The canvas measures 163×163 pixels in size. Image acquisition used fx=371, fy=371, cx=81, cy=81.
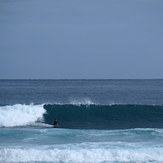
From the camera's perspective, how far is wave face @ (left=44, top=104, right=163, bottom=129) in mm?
26859

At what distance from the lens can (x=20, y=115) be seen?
27688mm

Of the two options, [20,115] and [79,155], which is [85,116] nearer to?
[20,115]

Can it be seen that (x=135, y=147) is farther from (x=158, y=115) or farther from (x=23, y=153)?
(x=158, y=115)

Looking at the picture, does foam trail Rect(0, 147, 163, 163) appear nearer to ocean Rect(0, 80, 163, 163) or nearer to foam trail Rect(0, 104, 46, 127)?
ocean Rect(0, 80, 163, 163)

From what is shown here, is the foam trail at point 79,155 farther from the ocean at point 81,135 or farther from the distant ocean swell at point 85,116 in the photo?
the distant ocean swell at point 85,116

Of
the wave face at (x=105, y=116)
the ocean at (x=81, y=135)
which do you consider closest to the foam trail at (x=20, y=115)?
the ocean at (x=81, y=135)

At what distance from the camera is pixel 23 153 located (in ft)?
54.6

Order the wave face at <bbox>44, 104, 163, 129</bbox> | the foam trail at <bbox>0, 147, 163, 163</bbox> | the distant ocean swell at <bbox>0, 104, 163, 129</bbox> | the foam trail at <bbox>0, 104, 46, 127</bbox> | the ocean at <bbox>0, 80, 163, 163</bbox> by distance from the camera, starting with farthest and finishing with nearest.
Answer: the wave face at <bbox>44, 104, 163, 129</bbox>, the distant ocean swell at <bbox>0, 104, 163, 129</bbox>, the foam trail at <bbox>0, 104, 46, 127</bbox>, the ocean at <bbox>0, 80, 163, 163</bbox>, the foam trail at <bbox>0, 147, 163, 163</bbox>

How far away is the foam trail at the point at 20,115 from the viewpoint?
85.5ft

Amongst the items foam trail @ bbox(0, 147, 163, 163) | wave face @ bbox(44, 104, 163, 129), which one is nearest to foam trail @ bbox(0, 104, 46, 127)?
wave face @ bbox(44, 104, 163, 129)

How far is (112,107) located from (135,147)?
1447cm

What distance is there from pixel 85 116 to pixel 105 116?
1.60 meters

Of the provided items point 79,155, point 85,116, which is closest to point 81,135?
point 79,155

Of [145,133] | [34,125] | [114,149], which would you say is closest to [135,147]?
[114,149]
